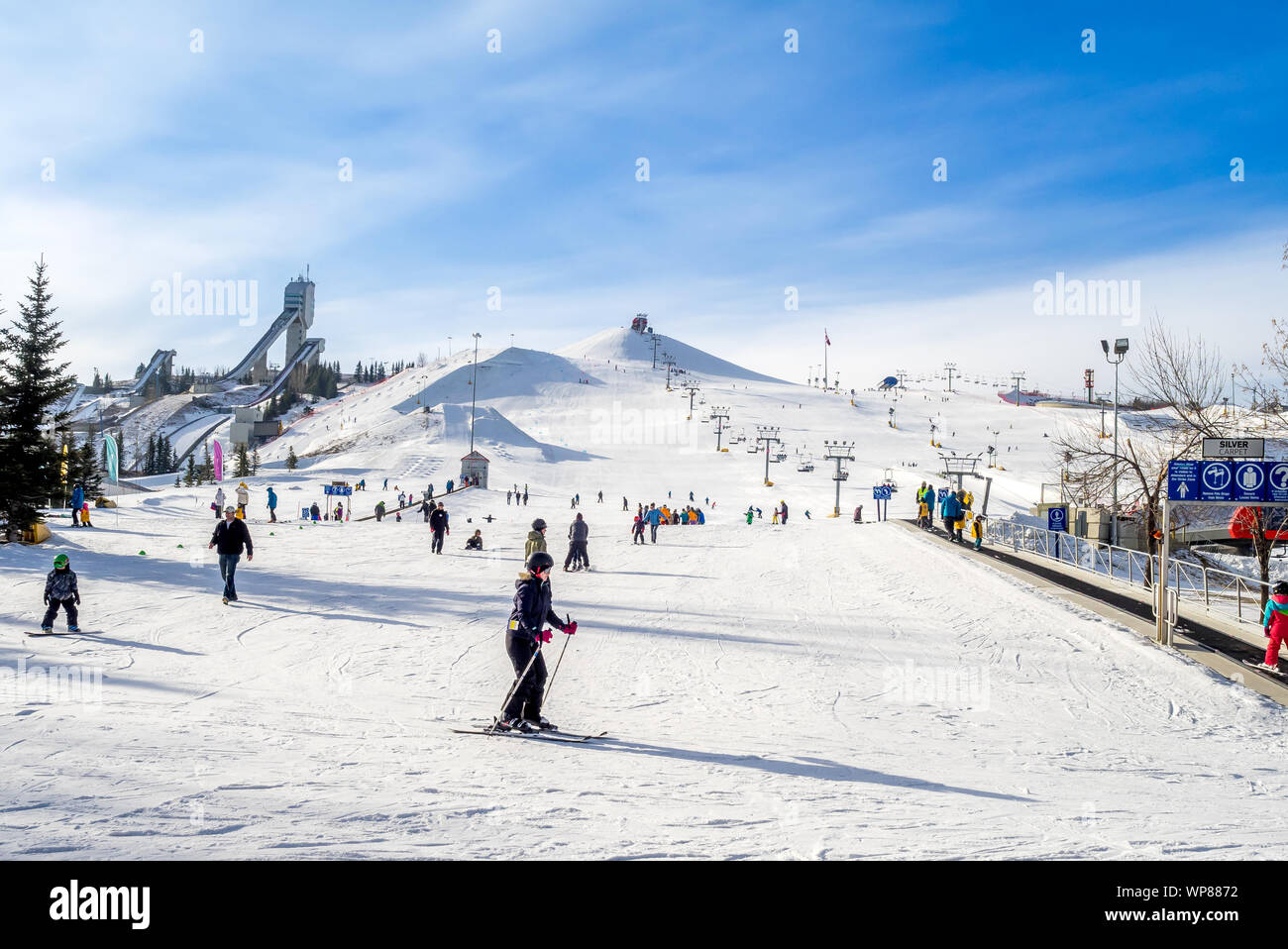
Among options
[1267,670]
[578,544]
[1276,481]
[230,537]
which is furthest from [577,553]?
[1276,481]

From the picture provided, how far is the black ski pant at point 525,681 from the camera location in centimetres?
664

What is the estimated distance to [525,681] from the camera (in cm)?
673

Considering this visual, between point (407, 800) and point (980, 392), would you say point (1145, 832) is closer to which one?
point (407, 800)

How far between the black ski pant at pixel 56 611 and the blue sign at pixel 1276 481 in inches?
671

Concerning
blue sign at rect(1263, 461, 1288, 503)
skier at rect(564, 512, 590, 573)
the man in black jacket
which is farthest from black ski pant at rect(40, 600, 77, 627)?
blue sign at rect(1263, 461, 1288, 503)

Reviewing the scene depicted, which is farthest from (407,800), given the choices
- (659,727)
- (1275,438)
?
(1275,438)

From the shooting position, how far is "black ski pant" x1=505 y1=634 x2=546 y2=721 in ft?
21.8

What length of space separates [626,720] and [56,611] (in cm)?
821

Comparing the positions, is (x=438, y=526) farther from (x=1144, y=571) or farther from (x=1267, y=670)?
(x=1267, y=670)

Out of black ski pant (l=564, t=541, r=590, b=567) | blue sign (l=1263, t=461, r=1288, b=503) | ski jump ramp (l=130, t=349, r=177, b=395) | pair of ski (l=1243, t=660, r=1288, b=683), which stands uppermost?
ski jump ramp (l=130, t=349, r=177, b=395)

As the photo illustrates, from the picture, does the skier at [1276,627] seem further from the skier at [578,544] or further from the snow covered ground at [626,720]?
the skier at [578,544]

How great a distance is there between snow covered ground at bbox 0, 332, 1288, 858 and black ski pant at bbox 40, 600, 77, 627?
0.33 metres

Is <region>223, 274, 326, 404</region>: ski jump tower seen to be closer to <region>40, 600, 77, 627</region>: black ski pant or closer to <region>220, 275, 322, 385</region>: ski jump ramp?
<region>220, 275, 322, 385</region>: ski jump ramp
